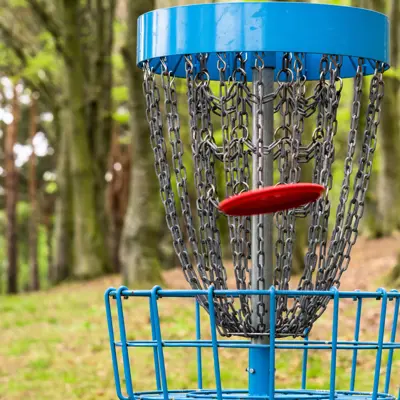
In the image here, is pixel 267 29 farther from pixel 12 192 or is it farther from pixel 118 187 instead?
pixel 118 187

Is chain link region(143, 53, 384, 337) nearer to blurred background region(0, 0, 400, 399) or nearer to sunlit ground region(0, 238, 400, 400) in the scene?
sunlit ground region(0, 238, 400, 400)

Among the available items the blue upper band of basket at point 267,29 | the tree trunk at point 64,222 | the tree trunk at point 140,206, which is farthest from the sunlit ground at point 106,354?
the tree trunk at point 64,222

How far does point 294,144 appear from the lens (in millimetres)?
3189

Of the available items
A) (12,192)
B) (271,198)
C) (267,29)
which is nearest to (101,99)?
(12,192)

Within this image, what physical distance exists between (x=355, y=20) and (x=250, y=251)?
98 centimetres

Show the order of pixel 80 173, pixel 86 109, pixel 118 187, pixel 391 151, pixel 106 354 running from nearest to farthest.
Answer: pixel 106 354 → pixel 391 151 → pixel 80 173 → pixel 86 109 → pixel 118 187

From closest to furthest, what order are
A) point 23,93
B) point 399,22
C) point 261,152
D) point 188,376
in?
point 261,152 → point 188,376 → point 399,22 → point 23,93

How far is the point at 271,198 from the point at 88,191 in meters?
17.4

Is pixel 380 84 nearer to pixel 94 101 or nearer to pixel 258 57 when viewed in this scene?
pixel 258 57

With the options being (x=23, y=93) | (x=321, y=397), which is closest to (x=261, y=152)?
(x=321, y=397)

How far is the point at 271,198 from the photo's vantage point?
8.74 feet

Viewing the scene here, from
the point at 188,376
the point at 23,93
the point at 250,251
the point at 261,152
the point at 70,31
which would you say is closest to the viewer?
the point at 261,152

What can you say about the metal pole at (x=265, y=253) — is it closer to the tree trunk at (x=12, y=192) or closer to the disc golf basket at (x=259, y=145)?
the disc golf basket at (x=259, y=145)

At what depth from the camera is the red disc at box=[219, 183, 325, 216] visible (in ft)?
8.63
